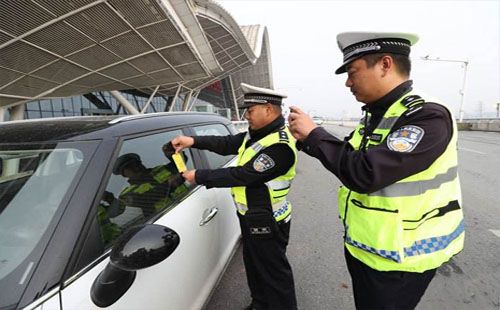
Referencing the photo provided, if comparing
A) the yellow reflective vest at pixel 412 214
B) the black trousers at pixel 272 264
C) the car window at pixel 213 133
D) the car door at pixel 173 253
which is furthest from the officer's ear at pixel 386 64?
the car window at pixel 213 133

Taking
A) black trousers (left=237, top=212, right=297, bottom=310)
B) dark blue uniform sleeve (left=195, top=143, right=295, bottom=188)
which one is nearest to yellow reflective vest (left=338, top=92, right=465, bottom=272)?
dark blue uniform sleeve (left=195, top=143, right=295, bottom=188)

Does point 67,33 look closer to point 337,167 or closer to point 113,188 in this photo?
point 113,188

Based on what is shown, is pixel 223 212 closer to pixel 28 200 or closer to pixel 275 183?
pixel 275 183

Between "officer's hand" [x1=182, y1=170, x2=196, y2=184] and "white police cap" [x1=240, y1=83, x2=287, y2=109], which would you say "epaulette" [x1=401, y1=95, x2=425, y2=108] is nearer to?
"white police cap" [x1=240, y1=83, x2=287, y2=109]

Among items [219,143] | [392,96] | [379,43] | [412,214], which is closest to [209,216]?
[219,143]

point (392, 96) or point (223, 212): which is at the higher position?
point (392, 96)

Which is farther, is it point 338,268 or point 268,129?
point 338,268

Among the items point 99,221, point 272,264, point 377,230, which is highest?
point 99,221

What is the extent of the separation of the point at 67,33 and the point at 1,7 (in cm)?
261

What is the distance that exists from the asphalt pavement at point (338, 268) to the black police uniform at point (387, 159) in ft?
3.25

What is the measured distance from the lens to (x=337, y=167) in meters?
1.07

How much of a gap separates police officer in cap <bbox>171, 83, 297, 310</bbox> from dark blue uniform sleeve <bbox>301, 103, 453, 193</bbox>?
67 cm

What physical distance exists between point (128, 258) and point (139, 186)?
1.93ft

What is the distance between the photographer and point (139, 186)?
152cm
